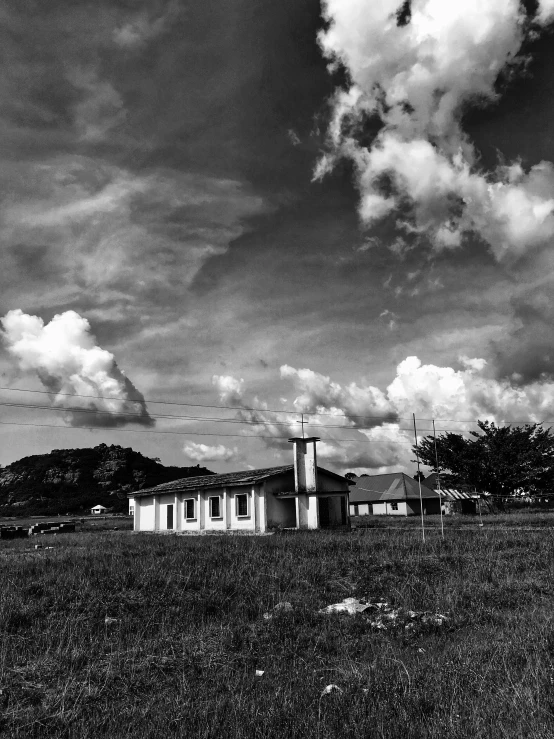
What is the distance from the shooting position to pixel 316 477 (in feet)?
112

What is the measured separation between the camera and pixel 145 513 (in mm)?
43719

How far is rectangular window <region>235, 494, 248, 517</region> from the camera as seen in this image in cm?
3479

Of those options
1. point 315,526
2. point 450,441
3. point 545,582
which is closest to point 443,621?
point 545,582

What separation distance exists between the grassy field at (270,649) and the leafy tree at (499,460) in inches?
1588

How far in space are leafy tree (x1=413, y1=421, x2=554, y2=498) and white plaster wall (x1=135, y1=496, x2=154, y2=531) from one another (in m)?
26.5

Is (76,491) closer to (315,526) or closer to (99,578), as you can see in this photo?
(315,526)

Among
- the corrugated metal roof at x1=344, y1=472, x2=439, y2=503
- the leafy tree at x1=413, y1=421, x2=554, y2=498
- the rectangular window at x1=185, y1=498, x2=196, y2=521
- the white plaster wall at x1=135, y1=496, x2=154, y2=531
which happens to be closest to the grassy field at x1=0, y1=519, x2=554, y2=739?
the rectangular window at x1=185, y1=498, x2=196, y2=521

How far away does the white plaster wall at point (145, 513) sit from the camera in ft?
141

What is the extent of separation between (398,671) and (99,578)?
9249 mm

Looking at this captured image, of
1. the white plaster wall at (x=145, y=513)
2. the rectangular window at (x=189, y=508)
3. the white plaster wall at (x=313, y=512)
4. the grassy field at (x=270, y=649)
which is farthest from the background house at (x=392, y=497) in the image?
the grassy field at (x=270, y=649)

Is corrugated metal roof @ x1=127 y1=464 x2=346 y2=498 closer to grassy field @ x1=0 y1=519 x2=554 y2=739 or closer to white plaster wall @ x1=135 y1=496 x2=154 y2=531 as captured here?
white plaster wall @ x1=135 y1=496 x2=154 y2=531

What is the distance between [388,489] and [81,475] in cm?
8250

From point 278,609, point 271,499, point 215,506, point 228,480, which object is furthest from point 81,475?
point 278,609

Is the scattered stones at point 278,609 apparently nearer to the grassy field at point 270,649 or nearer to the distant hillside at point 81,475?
the grassy field at point 270,649
